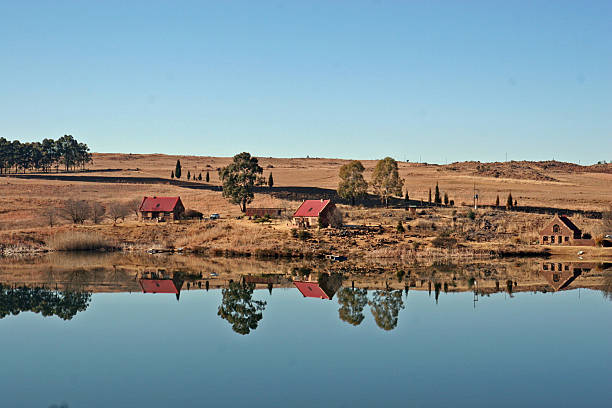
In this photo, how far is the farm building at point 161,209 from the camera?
298 feet

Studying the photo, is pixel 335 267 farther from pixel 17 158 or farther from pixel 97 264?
pixel 17 158

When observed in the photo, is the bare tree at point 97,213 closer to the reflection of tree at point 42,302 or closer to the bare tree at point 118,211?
the bare tree at point 118,211

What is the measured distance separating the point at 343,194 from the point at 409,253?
29.1 meters

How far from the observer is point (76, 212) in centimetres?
9044

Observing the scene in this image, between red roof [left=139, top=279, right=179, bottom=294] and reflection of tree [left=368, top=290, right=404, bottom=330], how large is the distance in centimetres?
1568

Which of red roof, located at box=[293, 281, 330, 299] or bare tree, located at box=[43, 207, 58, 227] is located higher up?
bare tree, located at box=[43, 207, 58, 227]

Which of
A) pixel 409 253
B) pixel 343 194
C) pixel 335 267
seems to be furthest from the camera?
pixel 343 194

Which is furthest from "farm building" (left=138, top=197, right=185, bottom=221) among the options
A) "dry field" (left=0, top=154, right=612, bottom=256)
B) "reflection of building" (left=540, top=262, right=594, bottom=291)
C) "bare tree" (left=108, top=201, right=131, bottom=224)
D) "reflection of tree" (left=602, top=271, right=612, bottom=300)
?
"reflection of tree" (left=602, top=271, right=612, bottom=300)

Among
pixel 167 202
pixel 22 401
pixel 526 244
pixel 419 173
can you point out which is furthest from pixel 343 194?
pixel 22 401

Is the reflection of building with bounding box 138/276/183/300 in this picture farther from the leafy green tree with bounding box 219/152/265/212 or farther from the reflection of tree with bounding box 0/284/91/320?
the leafy green tree with bounding box 219/152/265/212

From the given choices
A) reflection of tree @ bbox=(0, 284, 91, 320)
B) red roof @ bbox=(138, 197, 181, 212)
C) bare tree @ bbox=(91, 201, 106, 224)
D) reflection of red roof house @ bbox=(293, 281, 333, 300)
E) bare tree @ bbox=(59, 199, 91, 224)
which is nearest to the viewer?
reflection of tree @ bbox=(0, 284, 91, 320)

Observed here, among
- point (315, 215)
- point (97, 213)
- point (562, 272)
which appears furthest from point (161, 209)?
point (562, 272)

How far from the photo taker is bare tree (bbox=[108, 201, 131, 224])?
307 ft

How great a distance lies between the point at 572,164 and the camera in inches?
7603
